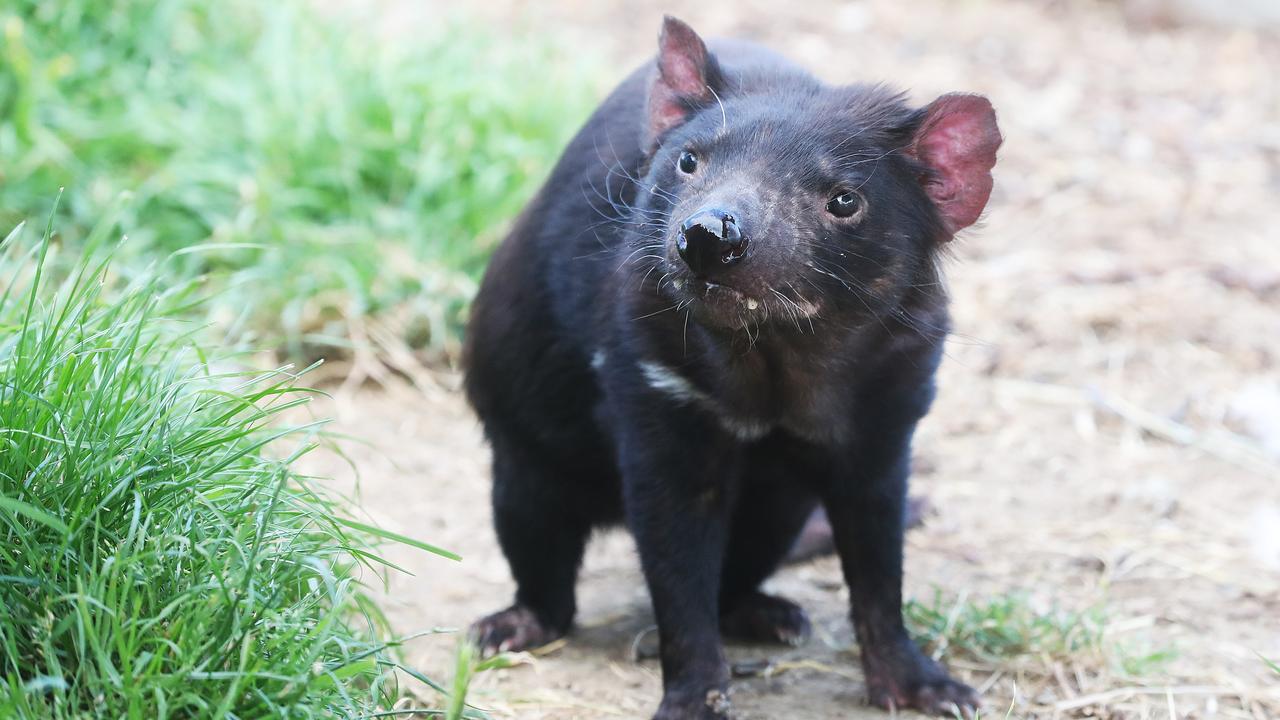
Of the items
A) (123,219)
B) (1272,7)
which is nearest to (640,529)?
(123,219)

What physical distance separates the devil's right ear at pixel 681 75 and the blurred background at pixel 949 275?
69 centimetres

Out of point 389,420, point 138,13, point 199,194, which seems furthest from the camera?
point 138,13

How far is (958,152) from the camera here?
2.73 metres

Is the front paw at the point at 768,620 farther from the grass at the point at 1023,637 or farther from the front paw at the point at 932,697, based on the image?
the front paw at the point at 932,697

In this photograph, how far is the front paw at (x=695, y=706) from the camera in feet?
9.57

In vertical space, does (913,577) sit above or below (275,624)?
below

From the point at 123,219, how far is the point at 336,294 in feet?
2.83

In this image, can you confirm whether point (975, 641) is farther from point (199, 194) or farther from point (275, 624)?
point (199, 194)

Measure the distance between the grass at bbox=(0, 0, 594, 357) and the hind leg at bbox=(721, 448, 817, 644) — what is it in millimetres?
2100

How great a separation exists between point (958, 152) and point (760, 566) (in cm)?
129

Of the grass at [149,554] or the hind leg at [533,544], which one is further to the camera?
the hind leg at [533,544]

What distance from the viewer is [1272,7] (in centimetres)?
880

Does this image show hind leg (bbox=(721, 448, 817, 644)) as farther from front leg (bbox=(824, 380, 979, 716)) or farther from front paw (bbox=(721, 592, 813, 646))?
front leg (bbox=(824, 380, 979, 716))

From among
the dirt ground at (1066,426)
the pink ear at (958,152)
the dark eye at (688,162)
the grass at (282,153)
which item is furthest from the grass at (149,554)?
the grass at (282,153)
